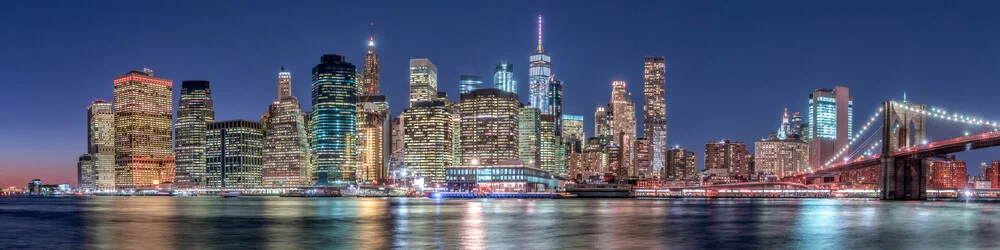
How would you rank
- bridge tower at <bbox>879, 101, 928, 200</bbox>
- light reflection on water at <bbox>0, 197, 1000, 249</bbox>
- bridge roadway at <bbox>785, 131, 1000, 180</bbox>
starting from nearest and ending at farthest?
light reflection on water at <bbox>0, 197, 1000, 249</bbox> → bridge roadway at <bbox>785, 131, 1000, 180</bbox> → bridge tower at <bbox>879, 101, 928, 200</bbox>

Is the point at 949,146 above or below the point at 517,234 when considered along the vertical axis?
above

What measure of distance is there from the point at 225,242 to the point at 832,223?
1694 inches

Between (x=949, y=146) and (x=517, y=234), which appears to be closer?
(x=517, y=234)

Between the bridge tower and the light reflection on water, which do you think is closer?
the light reflection on water

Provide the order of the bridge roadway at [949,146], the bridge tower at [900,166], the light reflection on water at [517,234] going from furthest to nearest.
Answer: the bridge tower at [900,166] → the bridge roadway at [949,146] → the light reflection on water at [517,234]

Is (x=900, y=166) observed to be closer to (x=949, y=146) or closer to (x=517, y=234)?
(x=949, y=146)

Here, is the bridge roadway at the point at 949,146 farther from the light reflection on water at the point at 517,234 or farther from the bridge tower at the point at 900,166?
the light reflection on water at the point at 517,234

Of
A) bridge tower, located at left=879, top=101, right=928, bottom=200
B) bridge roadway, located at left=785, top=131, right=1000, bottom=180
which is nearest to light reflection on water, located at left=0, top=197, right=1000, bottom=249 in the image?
bridge roadway, located at left=785, top=131, right=1000, bottom=180

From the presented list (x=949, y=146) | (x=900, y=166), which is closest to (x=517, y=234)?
(x=949, y=146)

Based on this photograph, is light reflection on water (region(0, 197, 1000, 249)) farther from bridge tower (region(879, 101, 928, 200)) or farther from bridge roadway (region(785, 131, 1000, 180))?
bridge tower (region(879, 101, 928, 200))

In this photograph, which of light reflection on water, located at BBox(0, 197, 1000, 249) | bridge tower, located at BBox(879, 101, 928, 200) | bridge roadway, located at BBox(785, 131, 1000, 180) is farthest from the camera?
bridge tower, located at BBox(879, 101, 928, 200)

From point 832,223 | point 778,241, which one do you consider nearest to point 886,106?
point 832,223

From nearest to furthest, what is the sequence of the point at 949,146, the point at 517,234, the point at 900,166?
the point at 517,234 → the point at 949,146 → the point at 900,166

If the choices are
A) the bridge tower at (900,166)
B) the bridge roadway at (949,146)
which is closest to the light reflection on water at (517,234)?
the bridge roadway at (949,146)
